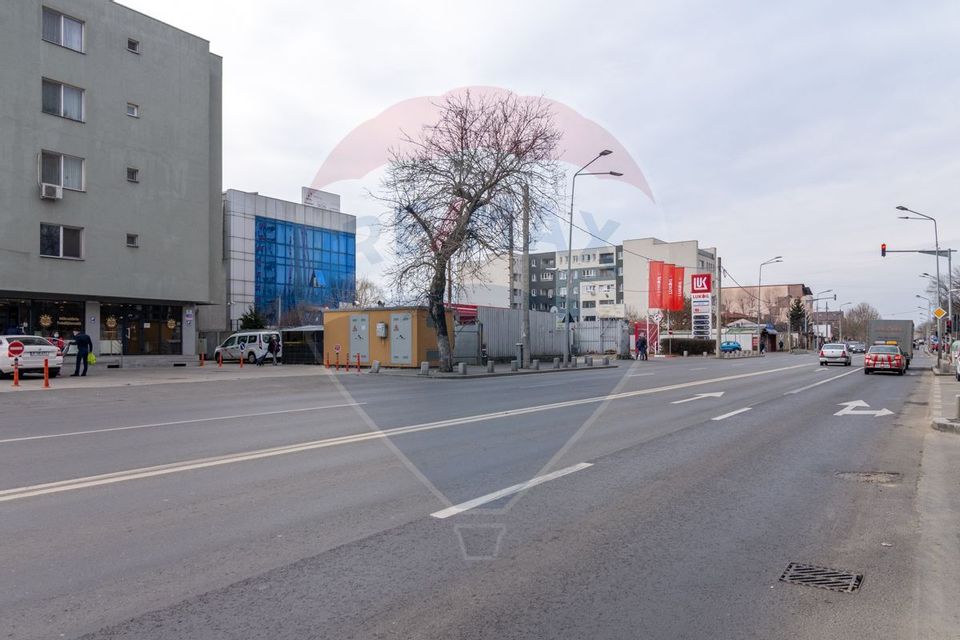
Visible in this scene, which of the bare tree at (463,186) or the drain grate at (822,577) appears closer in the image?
the drain grate at (822,577)

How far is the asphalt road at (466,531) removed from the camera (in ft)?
12.6

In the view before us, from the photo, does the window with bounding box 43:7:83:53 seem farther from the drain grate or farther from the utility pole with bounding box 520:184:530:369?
the drain grate

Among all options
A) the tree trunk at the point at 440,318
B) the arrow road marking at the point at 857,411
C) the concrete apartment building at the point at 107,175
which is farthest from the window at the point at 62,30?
the arrow road marking at the point at 857,411

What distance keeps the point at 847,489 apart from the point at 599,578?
421 cm

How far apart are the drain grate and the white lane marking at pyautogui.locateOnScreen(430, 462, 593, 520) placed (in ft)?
8.58

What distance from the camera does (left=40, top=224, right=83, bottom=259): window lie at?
107 feet

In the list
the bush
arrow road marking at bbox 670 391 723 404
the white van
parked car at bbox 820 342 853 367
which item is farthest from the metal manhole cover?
the bush

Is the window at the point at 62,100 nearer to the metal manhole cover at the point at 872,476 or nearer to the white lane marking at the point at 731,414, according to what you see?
the white lane marking at the point at 731,414

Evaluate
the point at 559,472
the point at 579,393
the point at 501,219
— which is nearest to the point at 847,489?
the point at 559,472

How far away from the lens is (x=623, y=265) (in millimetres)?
43375

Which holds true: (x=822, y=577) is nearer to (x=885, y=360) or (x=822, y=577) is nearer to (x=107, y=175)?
(x=885, y=360)

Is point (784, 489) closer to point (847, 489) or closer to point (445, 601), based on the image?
point (847, 489)

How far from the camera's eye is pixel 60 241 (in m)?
33.2

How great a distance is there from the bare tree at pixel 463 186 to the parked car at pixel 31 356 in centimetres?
1314
